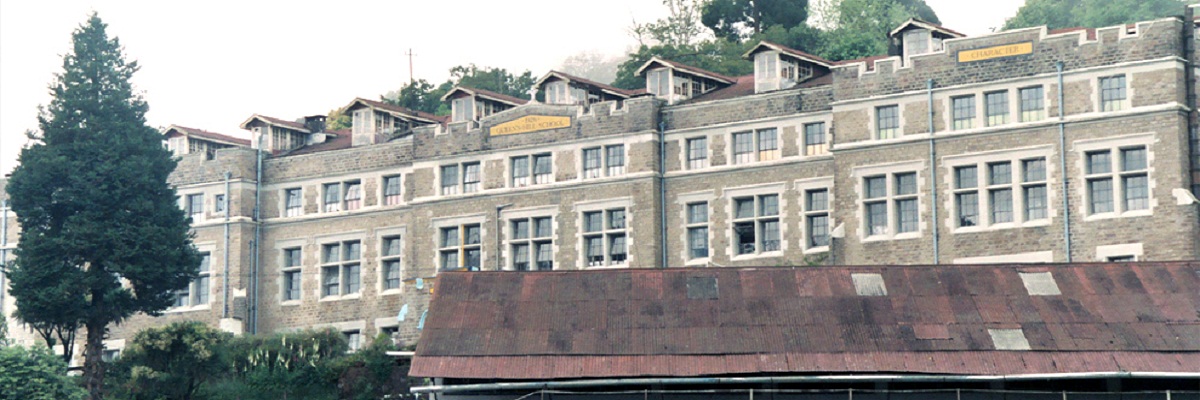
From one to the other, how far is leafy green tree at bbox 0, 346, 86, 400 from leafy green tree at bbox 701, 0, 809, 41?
51.8 meters

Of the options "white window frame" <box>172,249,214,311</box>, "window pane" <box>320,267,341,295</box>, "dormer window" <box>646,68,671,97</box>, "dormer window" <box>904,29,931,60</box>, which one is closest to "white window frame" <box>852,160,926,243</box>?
"dormer window" <box>904,29,931,60</box>

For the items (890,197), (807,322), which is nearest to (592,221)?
(890,197)

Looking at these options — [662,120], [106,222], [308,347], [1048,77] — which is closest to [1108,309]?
[1048,77]

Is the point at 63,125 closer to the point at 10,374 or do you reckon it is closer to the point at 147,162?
the point at 147,162

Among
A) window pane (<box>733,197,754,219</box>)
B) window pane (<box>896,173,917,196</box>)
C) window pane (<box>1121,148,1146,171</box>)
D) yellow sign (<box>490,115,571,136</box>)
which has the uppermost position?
yellow sign (<box>490,115,571,136</box>)

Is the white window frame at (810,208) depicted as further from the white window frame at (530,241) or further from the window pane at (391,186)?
the window pane at (391,186)

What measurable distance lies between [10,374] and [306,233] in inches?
788

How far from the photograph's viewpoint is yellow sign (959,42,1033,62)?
58844 millimetres

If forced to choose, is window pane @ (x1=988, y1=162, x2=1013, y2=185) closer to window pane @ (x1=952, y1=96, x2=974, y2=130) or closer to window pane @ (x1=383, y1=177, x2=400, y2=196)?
window pane @ (x1=952, y1=96, x2=974, y2=130)

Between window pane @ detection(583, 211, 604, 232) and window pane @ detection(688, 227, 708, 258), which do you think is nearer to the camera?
window pane @ detection(688, 227, 708, 258)

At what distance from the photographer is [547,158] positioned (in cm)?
6938

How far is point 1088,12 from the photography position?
9881cm

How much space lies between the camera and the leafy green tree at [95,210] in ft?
211

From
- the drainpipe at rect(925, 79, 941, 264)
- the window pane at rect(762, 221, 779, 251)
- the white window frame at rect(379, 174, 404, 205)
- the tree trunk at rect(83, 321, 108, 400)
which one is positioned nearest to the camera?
the drainpipe at rect(925, 79, 941, 264)
